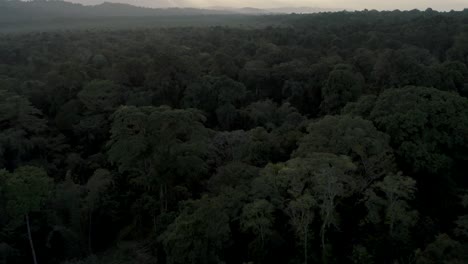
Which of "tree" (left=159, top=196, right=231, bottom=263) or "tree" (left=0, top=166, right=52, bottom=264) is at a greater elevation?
"tree" (left=0, top=166, right=52, bottom=264)

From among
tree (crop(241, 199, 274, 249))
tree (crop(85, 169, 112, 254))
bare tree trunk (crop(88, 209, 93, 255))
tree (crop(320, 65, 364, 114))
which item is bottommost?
bare tree trunk (crop(88, 209, 93, 255))

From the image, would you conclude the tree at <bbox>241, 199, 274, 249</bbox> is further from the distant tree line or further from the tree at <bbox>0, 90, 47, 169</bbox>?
the tree at <bbox>0, 90, 47, 169</bbox>

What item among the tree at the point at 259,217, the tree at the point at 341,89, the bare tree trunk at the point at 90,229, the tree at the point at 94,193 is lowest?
the bare tree trunk at the point at 90,229

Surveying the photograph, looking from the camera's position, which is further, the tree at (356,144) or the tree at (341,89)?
the tree at (341,89)

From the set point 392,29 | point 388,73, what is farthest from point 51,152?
point 392,29

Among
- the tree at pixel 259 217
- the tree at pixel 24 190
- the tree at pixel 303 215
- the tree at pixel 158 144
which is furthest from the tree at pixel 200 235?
the tree at pixel 24 190

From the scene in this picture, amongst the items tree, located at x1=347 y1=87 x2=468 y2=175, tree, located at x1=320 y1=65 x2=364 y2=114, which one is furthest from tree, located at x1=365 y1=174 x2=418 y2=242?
tree, located at x1=320 y1=65 x2=364 y2=114

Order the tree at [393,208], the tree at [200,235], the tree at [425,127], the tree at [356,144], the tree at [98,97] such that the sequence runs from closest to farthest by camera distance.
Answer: the tree at [200,235] < the tree at [393,208] < the tree at [356,144] < the tree at [425,127] < the tree at [98,97]

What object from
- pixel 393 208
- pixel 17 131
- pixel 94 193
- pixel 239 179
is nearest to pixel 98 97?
pixel 17 131

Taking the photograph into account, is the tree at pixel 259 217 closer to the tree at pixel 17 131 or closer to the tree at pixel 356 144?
the tree at pixel 356 144
